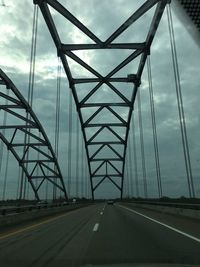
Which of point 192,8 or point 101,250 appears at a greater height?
point 192,8

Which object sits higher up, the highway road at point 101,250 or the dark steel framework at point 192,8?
the dark steel framework at point 192,8

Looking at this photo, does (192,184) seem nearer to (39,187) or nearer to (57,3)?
(57,3)

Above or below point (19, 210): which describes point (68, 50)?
above

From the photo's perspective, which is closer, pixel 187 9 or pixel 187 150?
pixel 187 9

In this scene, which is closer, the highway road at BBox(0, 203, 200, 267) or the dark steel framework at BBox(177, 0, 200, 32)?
the dark steel framework at BBox(177, 0, 200, 32)

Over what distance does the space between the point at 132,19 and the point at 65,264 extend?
24790 mm

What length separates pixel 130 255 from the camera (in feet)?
28.9

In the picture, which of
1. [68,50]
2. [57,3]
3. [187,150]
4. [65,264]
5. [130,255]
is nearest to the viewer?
[65,264]

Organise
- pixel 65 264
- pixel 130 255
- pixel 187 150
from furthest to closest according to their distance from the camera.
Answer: pixel 187 150
pixel 130 255
pixel 65 264

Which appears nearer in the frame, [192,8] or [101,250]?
[192,8]

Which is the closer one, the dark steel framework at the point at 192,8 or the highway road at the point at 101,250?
the dark steel framework at the point at 192,8

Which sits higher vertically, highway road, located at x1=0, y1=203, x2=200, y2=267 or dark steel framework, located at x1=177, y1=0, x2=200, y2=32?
dark steel framework, located at x1=177, y1=0, x2=200, y2=32

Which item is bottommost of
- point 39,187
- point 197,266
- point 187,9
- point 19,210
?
point 197,266

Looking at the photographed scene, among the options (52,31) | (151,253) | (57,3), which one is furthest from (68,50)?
(151,253)
